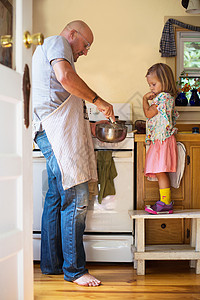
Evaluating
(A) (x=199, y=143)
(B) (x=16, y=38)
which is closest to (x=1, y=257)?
(B) (x=16, y=38)

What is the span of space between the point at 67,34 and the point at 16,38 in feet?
3.16

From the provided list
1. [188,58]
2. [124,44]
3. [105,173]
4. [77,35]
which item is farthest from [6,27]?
[188,58]

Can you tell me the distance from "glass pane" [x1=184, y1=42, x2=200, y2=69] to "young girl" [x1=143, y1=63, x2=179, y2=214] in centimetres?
110

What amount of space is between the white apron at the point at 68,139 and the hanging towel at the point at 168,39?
5.26ft

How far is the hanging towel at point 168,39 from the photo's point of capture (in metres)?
3.60

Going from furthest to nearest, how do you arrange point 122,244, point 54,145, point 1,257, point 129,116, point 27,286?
Answer: point 129,116
point 122,244
point 54,145
point 27,286
point 1,257

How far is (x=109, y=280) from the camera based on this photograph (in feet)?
7.75

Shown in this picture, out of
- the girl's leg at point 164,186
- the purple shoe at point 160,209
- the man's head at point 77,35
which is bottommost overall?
the purple shoe at point 160,209

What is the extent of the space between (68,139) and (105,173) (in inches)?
21.7

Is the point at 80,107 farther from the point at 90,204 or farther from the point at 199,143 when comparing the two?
the point at 199,143

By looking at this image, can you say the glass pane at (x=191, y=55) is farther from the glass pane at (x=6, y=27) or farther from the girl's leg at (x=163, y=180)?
the glass pane at (x=6, y=27)

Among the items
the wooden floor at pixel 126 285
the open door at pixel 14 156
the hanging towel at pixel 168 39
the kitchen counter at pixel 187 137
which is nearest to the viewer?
the open door at pixel 14 156

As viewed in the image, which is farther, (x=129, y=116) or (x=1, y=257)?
(x=129, y=116)

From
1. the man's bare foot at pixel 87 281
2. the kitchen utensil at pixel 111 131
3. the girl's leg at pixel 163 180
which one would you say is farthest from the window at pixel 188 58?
the man's bare foot at pixel 87 281
